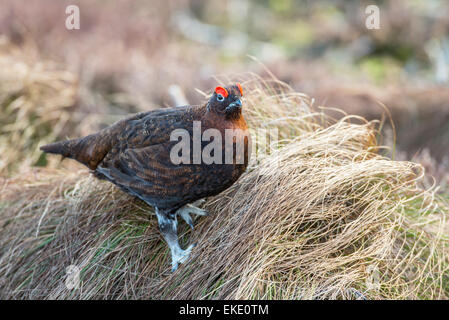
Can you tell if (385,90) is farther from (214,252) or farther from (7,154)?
(7,154)

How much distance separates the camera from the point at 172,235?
3021 mm

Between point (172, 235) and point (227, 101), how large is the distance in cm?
102

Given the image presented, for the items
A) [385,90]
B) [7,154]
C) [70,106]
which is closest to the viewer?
[7,154]

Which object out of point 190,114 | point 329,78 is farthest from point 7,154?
point 329,78

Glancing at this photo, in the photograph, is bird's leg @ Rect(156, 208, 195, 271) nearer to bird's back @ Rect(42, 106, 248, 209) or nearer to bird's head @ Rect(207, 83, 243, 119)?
bird's back @ Rect(42, 106, 248, 209)

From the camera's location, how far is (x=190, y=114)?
2945mm

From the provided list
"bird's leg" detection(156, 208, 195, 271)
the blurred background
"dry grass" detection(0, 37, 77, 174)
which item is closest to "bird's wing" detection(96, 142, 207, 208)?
"bird's leg" detection(156, 208, 195, 271)

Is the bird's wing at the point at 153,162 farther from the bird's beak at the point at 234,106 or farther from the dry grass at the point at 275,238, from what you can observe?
the dry grass at the point at 275,238

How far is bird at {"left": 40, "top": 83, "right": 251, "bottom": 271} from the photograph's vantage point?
278 cm

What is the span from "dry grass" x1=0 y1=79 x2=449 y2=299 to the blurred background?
1.03 meters

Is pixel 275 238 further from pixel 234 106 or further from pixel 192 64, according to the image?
pixel 192 64

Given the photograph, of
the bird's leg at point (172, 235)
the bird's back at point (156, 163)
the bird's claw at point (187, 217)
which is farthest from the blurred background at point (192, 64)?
the bird's leg at point (172, 235)

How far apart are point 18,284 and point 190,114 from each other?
187cm
